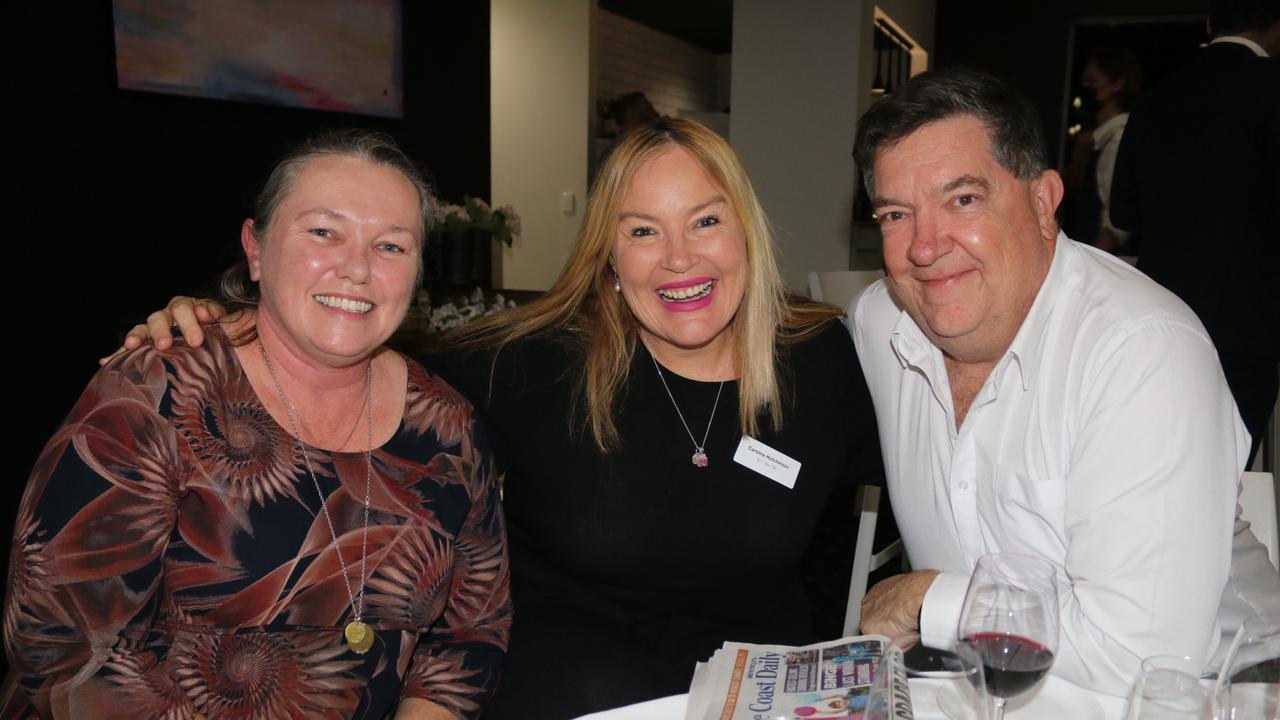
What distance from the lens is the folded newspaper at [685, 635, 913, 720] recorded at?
0.96m

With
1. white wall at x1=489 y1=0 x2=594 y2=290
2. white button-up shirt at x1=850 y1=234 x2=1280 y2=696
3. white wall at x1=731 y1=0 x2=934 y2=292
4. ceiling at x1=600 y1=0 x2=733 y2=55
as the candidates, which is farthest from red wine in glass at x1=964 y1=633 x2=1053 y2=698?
ceiling at x1=600 y1=0 x2=733 y2=55

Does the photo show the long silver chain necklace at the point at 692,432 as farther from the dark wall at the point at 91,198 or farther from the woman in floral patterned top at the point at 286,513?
the dark wall at the point at 91,198

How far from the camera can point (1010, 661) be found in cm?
96

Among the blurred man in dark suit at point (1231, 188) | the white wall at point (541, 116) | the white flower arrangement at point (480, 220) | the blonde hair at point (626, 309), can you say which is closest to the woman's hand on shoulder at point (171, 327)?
the blonde hair at point (626, 309)

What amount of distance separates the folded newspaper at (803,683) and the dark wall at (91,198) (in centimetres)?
263

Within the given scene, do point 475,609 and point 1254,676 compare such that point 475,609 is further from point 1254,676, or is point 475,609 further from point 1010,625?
point 1254,676

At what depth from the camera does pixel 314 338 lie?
1.49 m

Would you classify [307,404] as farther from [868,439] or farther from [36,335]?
[36,335]

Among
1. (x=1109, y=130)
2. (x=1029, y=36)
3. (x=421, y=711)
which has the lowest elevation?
(x=421, y=711)

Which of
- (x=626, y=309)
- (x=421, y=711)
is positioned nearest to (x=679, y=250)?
(x=626, y=309)

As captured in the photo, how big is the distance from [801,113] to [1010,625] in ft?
15.5

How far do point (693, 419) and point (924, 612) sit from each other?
0.63 m

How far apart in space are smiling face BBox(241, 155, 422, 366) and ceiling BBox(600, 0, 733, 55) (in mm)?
7815

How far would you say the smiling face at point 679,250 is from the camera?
1.87 meters
